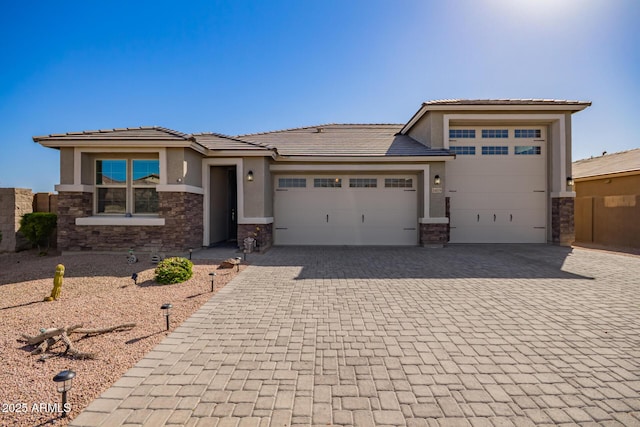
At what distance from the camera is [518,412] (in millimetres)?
2367

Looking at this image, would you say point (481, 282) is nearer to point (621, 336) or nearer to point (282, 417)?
point (621, 336)

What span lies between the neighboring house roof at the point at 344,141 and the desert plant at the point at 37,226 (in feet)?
24.8

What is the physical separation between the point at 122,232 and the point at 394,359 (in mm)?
9098

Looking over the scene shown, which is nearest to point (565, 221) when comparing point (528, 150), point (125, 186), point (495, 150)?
point (528, 150)

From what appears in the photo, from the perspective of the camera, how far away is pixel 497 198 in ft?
39.5

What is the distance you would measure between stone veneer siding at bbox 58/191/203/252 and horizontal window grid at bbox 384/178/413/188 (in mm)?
7608

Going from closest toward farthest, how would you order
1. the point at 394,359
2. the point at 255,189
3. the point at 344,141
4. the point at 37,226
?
the point at 394,359 < the point at 37,226 < the point at 255,189 < the point at 344,141

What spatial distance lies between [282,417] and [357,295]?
3.27m

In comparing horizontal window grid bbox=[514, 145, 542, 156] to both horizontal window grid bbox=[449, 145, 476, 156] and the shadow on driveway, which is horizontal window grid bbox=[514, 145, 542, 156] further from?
the shadow on driveway

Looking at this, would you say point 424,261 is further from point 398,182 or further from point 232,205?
point 232,205

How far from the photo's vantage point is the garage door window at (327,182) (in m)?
11.8

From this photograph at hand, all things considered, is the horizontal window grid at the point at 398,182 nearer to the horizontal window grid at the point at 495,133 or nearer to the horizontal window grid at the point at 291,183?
the horizontal window grid at the point at 291,183

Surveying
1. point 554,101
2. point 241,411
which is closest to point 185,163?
point 241,411

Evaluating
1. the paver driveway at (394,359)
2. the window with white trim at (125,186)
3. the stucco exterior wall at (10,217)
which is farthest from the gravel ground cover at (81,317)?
the window with white trim at (125,186)
